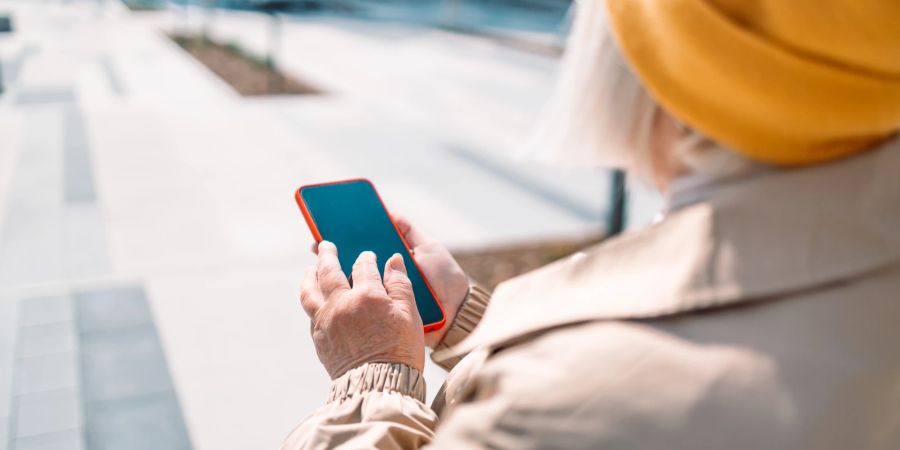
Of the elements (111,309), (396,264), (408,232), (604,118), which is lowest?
(111,309)

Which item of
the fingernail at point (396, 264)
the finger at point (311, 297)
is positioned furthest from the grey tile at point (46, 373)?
the fingernail at point (396, 264)

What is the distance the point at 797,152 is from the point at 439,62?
12417mm

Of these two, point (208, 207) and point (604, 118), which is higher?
point (604, 118)

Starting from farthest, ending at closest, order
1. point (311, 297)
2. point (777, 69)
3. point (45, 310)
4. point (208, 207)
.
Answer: point (208, 207) < point (45, 310) < point (311, 297) < point (777, 69)

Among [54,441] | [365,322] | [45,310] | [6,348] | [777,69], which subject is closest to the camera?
[777,69]

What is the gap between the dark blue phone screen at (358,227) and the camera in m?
1.62

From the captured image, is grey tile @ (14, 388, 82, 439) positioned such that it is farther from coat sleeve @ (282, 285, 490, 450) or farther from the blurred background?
coat sleeve @ (282, 285, 490, 450)

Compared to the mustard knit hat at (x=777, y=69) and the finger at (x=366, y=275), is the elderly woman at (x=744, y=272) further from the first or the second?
the finger at (x=366, y=275)

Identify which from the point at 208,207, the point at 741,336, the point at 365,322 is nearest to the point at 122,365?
the point at 208,207

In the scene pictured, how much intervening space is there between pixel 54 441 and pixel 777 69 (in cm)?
292

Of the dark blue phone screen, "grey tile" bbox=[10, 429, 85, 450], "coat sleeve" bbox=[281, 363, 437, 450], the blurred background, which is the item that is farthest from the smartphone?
"grey tile" bbox=[10, 429, 85, 450]

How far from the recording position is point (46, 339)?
11.8ft

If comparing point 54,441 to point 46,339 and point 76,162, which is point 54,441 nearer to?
point 46,339

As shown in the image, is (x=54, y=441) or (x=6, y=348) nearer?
(x=54, y=441)
